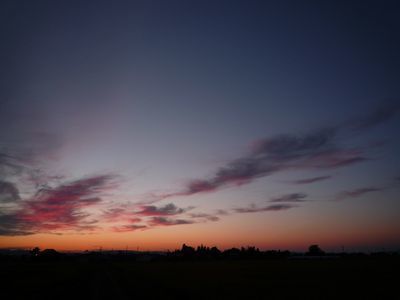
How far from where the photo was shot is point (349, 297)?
33.1 meters

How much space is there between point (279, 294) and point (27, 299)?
25404 mm

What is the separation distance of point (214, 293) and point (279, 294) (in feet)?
22.5

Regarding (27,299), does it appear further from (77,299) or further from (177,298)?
(177,298)

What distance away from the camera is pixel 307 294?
36.2 m

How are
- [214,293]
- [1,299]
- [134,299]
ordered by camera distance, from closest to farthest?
[134,299] → [1,299] → [214,293]

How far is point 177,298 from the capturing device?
3438 cm

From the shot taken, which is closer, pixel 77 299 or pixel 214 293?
pixel 77 299

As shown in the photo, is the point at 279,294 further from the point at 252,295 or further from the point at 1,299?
the point at 1,299

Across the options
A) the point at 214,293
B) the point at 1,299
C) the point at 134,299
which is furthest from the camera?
the point at 214,293

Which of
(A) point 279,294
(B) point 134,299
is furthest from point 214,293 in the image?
(B) point 134,299

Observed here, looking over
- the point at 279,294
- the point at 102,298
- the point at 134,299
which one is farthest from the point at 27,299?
the point at 279,294

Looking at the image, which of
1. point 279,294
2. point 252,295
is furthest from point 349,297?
point 252,295

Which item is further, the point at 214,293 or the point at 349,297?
the point at 214,293

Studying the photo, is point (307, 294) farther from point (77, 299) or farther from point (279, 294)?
point (77, 299)
